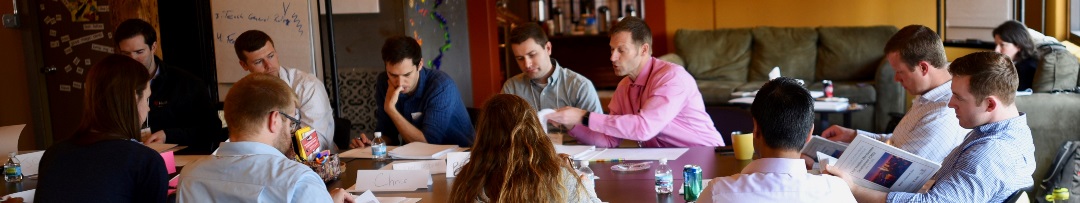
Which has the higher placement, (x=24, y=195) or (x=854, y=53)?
(x=24, y=195)

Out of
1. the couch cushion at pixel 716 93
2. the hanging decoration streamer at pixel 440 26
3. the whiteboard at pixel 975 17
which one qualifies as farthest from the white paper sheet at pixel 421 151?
the whiteboard at pixel 975 17

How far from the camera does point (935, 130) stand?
3293 mm

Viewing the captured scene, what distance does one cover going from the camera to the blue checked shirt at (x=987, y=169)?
2771 mm

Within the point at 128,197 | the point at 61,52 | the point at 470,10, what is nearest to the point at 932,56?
the point at 128,197

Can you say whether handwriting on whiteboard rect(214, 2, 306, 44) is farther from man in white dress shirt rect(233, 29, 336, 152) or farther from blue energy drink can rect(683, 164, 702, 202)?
blue energy drink can rect(683, 164, 702, 202)

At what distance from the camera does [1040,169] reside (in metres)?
5.71

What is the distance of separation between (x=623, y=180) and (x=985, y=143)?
1.09 metres

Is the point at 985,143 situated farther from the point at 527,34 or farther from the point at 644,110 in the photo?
the point at 527,34

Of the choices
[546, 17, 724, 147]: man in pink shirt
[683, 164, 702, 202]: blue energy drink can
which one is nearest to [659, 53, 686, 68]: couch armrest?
[546, 17, 724, 147]: man in pink shirt

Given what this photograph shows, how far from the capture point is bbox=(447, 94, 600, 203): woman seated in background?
252 cm

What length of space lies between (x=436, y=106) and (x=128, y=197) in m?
1.96

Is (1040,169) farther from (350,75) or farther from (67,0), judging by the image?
(67,0)

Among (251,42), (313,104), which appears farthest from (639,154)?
(251,42)

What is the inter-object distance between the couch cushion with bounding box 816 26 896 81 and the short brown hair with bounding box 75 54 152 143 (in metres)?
6.99
